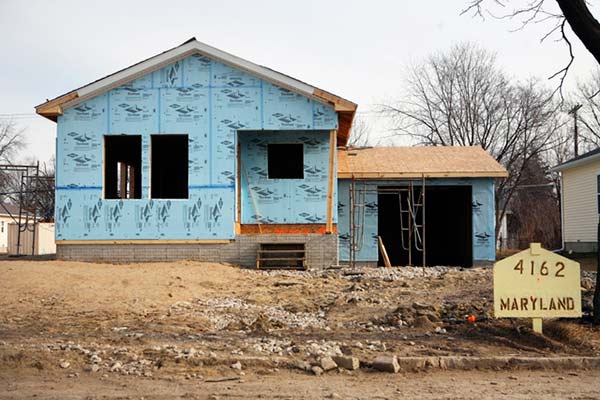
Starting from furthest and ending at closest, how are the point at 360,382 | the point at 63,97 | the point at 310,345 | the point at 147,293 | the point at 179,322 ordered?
the point at 63,97, the point at 147,293, the point at 179,322, the point at 310,345, the point at 360,382

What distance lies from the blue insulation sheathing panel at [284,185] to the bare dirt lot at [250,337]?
15.8 feet

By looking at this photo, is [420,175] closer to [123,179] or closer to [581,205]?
[123,179]

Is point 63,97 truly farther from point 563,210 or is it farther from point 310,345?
point 563,210

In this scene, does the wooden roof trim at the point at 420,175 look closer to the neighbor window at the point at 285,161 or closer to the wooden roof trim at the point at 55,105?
the neighbor window at the point at 285,161

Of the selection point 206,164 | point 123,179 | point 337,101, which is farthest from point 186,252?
point 337,101

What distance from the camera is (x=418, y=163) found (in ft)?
73.3

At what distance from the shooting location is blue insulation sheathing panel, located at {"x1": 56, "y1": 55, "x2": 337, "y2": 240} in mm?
18938

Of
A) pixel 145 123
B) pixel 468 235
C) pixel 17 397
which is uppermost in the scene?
pixel 145 123

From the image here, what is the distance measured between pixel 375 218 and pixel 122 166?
9.36m

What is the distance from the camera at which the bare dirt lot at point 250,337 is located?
23.1 feet

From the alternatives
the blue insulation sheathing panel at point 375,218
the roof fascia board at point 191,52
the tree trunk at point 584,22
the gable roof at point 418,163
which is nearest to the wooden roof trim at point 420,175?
the gable roof at point 418,163

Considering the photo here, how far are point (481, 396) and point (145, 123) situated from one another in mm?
14727

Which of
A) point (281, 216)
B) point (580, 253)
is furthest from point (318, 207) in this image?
point (580, 253)

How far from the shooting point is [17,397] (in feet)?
21.7
